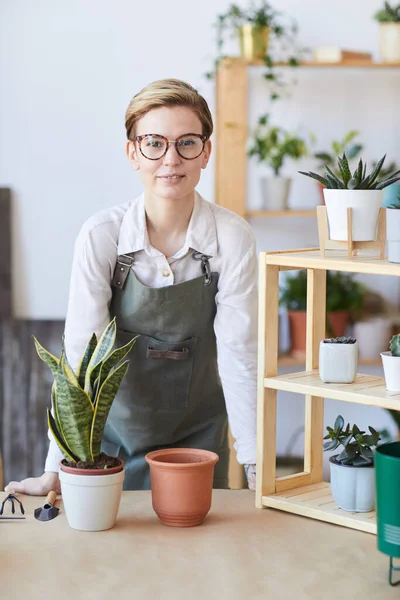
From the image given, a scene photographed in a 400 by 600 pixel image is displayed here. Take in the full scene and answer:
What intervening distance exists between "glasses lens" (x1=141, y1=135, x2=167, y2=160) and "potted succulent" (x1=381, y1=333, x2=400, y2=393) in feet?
2.16

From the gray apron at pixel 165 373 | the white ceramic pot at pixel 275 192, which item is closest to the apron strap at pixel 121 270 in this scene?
the gray apron at pixel 165 373

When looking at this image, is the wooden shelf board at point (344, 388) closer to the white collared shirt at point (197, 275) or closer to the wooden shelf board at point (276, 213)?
the white collared shirt at point (197, 275)

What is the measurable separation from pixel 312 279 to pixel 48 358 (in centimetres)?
59

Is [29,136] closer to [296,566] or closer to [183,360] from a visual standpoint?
[183,360]

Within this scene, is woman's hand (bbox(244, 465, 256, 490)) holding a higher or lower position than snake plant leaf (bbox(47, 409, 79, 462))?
lower

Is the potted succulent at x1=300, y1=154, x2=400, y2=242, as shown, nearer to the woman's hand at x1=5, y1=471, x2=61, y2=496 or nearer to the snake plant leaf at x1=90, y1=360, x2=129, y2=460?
the snake plant leaf at x1=90, y1=360, x2=129, y2=460

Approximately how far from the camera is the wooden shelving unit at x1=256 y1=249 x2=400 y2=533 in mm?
1663

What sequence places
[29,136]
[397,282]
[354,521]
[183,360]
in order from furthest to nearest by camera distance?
1. [397,282]
2. [29,136]
3. [183,360]
4. [354,521]

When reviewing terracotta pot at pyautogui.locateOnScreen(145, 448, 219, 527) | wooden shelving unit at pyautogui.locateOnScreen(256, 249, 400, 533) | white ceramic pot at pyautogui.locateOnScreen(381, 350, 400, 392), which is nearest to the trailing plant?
wooden shelving unit at pyautogui.locateOnScreen(256, 249, 400, 533)

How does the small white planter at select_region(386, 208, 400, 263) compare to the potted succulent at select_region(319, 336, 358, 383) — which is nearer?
the small white planter at select_region(386, 208, 400, 263)

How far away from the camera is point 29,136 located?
144 inches

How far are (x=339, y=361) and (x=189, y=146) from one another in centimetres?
59

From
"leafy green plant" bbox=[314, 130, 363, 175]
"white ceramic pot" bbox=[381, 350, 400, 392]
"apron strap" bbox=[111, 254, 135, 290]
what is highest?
"leafy green plant" bbox=[314, 130, 363, 175]

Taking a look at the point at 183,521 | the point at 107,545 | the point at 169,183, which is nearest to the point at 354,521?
the point at 183,521
